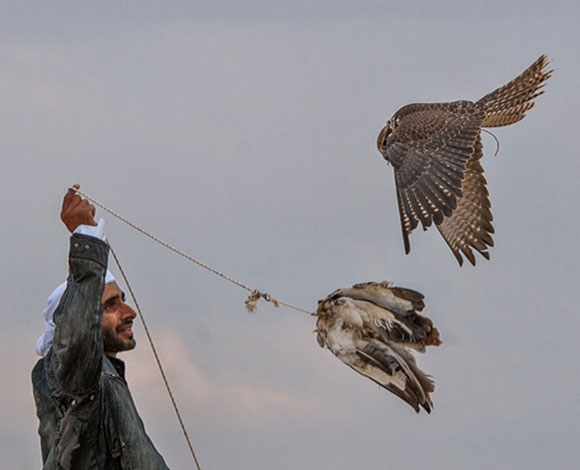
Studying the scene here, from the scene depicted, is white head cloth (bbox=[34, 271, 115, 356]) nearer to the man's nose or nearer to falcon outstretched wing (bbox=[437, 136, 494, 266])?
the man's nose

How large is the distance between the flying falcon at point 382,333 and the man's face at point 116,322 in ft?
2.99

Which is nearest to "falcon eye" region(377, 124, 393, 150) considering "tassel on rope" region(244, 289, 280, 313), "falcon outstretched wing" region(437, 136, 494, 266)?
"falcon outstretched wing" region(437, 136, 494, 266)

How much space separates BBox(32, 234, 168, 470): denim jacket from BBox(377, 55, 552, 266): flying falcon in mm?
5478

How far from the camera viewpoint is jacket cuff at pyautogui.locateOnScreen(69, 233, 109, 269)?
221 inches

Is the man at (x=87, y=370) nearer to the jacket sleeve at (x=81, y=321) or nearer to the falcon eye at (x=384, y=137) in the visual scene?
the jacket sleeve at (x=81, y=321)

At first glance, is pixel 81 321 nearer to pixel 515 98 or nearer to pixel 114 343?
pixel 114 343

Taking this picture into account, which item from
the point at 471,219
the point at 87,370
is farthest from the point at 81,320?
the point at 471,219

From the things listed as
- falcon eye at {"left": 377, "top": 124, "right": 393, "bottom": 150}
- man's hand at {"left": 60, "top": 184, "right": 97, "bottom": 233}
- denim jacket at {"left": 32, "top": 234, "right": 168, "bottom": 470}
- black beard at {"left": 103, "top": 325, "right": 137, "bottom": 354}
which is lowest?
denim jacket at {"left": 32, "top": 234, "right": 168, "bottom": 470}

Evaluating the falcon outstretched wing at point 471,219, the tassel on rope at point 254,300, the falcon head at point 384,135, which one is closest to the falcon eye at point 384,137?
the falcon head at point 384,135

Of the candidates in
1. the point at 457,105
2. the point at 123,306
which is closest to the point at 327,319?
the point at 123,306

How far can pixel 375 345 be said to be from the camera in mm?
5699

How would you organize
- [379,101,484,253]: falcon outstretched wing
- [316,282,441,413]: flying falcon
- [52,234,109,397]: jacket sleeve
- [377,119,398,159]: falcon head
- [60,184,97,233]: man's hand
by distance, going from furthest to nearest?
1. [377,119,398,159]: falcon head
2. [379,101,484,253]: falcon outstretched wing
3. [60,184,97,233]: man's hand
4. [316,282,441,413]: flying falcon
5. [52,234,109,397]: jacket sleeve

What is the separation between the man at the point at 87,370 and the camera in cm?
555

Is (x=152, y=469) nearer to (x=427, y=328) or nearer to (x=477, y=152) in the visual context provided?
(x=427, y=328)
